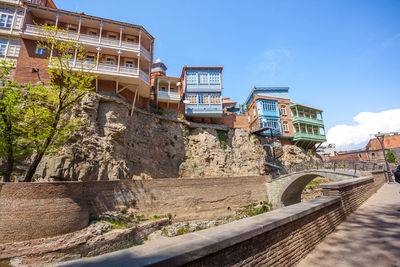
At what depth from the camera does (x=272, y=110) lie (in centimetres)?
3631

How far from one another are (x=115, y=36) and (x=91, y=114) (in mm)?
11173

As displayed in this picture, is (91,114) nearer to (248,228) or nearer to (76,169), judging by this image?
(76,169)

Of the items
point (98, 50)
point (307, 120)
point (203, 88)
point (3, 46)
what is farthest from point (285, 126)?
point (3, 46)

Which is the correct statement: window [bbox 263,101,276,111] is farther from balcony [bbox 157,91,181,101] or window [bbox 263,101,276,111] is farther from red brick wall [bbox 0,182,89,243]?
red brick wall [bbox 0,182,89,243]

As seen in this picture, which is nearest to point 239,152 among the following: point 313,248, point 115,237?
point 115,237

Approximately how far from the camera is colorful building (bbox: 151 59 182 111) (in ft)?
90.1

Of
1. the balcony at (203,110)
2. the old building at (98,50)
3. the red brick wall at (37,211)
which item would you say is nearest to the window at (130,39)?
the old building at (98,50)

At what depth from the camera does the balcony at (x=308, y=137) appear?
3550 centimetres

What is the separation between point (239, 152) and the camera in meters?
30.3

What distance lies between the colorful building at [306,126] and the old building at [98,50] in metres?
28.7

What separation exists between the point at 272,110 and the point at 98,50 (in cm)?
3011

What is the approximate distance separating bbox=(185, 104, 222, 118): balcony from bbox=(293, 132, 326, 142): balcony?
54.4ft

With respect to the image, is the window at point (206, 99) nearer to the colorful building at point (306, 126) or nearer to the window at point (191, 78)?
the window at point (191, 78)

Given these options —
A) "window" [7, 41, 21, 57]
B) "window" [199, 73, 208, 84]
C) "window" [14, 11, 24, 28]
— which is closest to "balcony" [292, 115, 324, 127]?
"window" [199, 73, 208, 84]
